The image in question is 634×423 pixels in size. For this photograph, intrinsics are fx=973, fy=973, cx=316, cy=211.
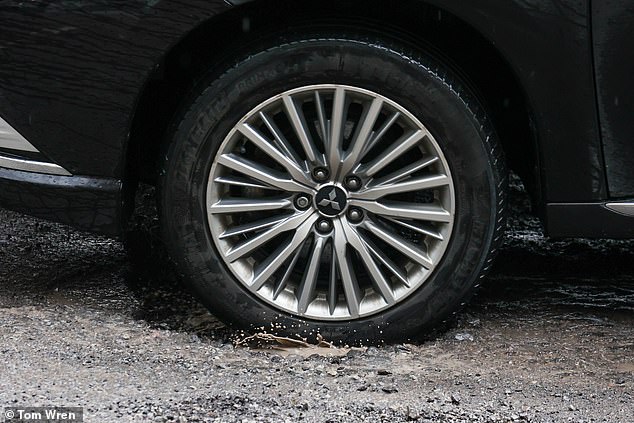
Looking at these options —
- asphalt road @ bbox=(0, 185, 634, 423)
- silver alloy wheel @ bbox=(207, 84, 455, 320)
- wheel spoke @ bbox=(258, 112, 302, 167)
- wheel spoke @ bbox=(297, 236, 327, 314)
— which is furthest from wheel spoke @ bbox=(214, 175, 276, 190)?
asphalt road @ bbox=(0, 185, 634, 423)

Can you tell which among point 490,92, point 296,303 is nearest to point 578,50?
point 490,92

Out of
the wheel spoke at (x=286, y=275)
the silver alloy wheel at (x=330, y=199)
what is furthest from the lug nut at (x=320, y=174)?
the wheel spoke at (x=286, y=275)

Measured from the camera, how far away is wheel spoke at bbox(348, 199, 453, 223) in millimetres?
2963

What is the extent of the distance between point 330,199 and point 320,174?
8 centimetres

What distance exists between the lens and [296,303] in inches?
120

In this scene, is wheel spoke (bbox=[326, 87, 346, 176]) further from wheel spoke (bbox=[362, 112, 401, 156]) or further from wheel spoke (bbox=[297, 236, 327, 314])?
wheel spoke (bbox=[297, 236, 327, 314])

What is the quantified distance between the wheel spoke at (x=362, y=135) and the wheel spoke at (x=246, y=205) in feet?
0.69

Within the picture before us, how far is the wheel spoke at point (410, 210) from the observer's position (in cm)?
296

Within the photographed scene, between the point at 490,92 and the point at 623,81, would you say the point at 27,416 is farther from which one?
the point at 623,81

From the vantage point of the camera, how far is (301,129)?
292 cm

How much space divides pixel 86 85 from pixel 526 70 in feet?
4.17

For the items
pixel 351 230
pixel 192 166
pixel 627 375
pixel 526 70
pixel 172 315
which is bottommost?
pixel 627 375

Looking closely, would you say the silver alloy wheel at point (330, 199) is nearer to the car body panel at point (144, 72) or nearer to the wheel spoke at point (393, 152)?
the wheel spoke at point (393, 152)

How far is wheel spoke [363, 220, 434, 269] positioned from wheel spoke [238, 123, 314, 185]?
9.4 inches
